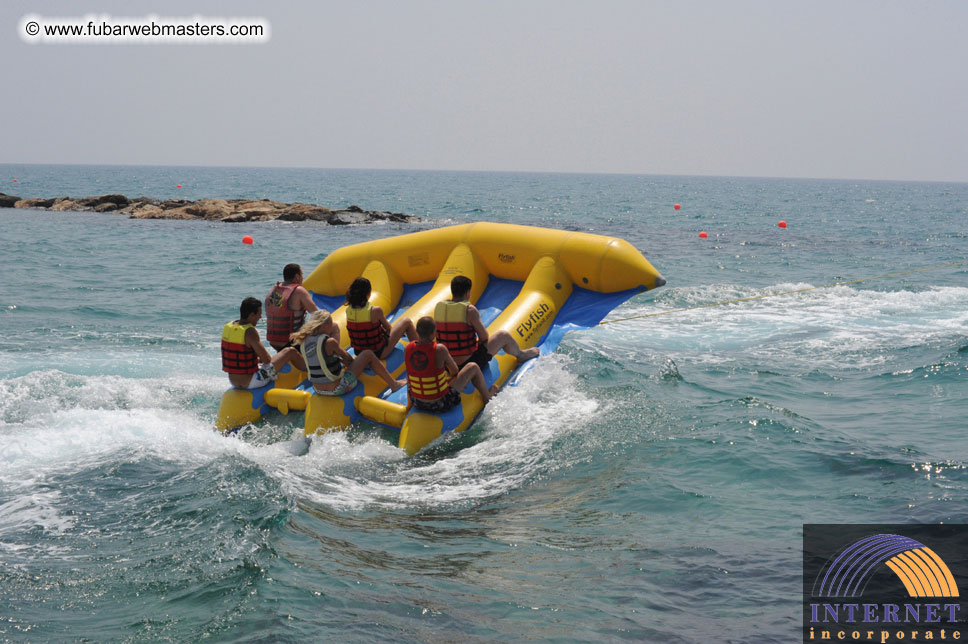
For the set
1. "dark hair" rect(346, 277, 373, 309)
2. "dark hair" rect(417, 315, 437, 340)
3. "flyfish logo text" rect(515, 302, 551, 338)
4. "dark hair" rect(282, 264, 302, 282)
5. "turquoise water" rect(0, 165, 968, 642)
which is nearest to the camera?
"turquoise water" rect(0, 165, 968, 642)

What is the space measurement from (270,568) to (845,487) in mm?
3570

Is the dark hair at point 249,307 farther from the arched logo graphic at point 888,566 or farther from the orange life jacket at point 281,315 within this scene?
the arched logo graphic at point 888,566

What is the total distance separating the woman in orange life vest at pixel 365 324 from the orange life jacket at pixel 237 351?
2.45 ft

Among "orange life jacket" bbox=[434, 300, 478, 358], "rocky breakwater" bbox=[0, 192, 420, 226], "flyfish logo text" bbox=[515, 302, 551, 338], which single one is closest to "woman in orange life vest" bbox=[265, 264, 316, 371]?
"orange life jacket" bbox=[434, 300, 478, 358]

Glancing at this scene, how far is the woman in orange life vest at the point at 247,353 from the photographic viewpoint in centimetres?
575

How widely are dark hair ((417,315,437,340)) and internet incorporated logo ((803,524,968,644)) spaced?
2577 mm

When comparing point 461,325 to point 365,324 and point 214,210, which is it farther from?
point 214,210

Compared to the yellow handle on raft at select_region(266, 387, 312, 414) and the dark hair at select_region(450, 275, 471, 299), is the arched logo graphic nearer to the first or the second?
the dark hair at select_region(450, 275, 471, 299)

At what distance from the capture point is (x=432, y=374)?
17.7 feet

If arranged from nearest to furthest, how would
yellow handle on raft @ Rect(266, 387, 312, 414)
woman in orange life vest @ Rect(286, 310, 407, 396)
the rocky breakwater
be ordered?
woman in orange life vest @ Rect(286, 310, 407, 396) → yellow handle on raft @ Rect(266, 387, 312, 414) → the rocky breakwater

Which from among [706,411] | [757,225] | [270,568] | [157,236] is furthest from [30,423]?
[757,225]

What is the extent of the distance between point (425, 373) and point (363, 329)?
0.76 m

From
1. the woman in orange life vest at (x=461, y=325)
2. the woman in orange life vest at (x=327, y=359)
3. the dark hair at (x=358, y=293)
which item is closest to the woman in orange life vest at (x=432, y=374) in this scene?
the woman in orange life vest at (x=461, y=325)

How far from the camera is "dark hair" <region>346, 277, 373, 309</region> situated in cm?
577
